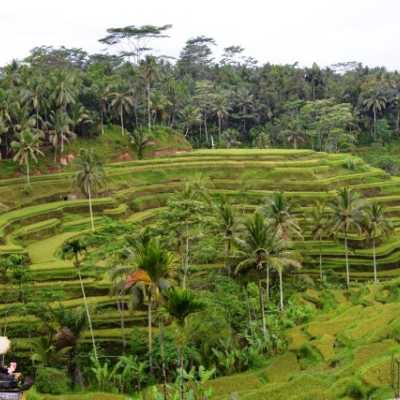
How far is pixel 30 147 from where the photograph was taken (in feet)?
149

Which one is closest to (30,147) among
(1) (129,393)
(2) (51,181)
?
(2) (51,181)

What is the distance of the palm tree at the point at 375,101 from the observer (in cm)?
8125

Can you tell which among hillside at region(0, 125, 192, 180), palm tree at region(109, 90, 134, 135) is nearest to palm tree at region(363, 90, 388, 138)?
hillside at region(0, 125, 192, 180)

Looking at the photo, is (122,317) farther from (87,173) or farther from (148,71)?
(148,71)

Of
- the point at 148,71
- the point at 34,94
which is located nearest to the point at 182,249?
the point at 34,94

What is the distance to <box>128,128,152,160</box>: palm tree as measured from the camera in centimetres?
5816

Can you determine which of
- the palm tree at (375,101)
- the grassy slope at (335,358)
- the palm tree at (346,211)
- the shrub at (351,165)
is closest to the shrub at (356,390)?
the grassy slope at (335,358)

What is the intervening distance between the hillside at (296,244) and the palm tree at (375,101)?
84.6 ft

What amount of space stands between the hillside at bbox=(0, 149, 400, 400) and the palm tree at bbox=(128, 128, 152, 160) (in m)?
3.00

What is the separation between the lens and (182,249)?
30.5 meters

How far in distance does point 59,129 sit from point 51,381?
3255 cm

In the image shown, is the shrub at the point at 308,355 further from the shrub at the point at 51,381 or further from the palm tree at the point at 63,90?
the palm tree at the point at 63,90

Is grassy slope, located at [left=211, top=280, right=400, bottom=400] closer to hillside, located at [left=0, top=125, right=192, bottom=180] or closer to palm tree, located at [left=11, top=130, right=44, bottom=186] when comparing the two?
palm tree, located at [left=11, top=130, right=44, bottom=186]

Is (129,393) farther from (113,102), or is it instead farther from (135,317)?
(113,102)
